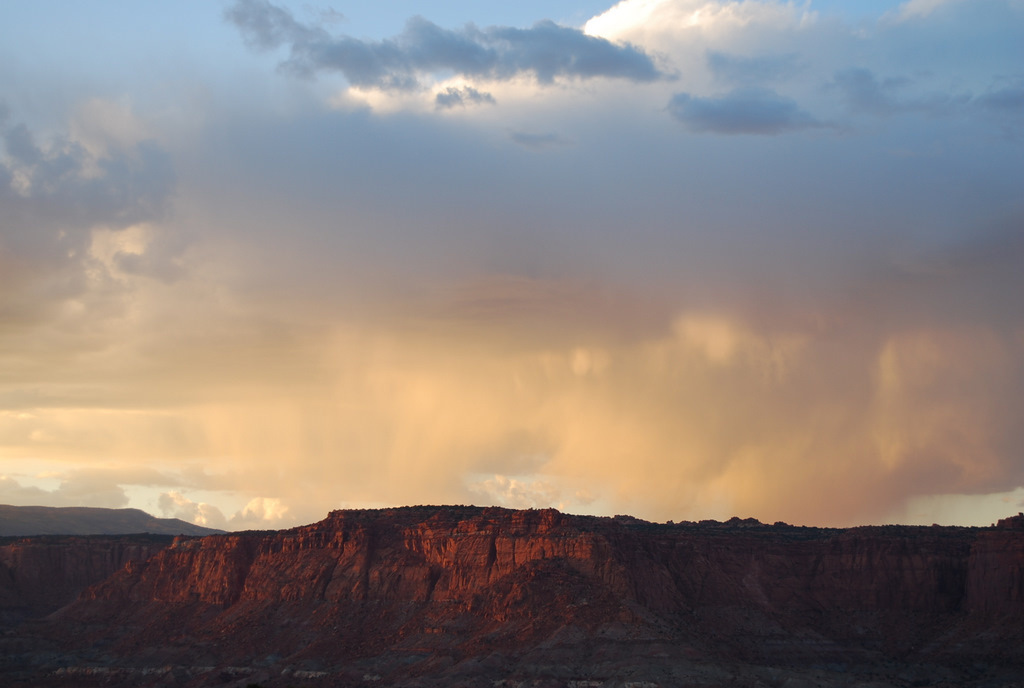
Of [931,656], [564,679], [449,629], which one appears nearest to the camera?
[564,679]

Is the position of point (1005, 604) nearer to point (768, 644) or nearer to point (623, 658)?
point (768, 644)

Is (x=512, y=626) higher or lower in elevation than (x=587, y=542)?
lower

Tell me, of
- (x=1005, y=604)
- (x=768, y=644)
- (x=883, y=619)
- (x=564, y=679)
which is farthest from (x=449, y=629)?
(x=1005, y=604)

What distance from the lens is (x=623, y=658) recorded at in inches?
6619

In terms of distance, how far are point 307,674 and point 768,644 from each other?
67.2 meters

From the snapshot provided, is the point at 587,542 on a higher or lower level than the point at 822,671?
higher

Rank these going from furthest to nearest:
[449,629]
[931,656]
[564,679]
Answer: [449,629] < [931,656] < [564,679]

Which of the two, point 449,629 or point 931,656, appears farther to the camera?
point 449,629

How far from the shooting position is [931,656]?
593 ft

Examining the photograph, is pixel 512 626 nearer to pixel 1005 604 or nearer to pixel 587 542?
pixel 587 542

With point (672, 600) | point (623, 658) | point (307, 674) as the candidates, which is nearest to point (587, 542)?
point (672, 600)

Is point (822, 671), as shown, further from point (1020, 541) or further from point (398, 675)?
point (398, 675)

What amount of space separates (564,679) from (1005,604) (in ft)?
223

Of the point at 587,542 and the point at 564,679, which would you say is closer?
the point at 564,679
